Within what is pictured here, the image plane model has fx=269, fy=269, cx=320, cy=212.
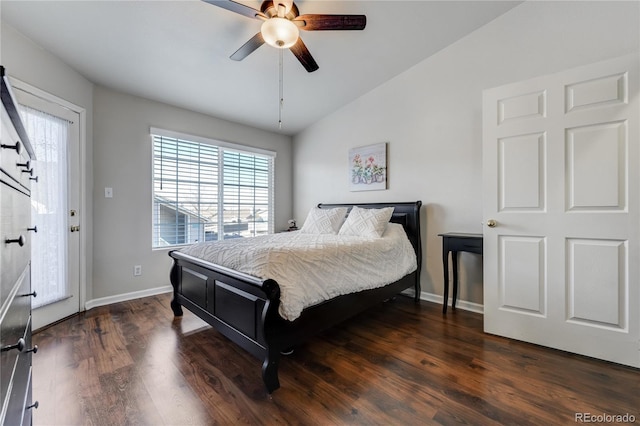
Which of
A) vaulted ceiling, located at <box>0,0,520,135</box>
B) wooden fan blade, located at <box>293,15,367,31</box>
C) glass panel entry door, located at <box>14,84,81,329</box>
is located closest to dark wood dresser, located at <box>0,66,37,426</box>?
wooden fan blade, located at <box>293,15,367,31</box>

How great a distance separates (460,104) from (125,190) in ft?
13.1

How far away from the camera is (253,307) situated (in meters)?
1.70

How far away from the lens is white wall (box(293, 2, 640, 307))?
2.27m

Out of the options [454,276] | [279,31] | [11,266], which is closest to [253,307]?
[11,266]

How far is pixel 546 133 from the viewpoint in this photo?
6.88 ft

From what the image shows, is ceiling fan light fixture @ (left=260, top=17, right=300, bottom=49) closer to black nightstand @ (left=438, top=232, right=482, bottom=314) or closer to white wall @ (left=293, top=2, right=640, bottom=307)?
white wall @ (left=293, top=2, right=640, bottom=307)

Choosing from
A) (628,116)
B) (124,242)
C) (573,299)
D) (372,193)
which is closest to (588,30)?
(628,116)

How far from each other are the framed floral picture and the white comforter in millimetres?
1105

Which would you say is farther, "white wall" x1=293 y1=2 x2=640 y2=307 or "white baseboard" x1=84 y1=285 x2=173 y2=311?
"white baseboard" x1=84 y1=285 x2=173 y2=311

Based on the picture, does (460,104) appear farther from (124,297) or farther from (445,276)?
(124,297)

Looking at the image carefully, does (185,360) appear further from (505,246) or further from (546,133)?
(546,133)

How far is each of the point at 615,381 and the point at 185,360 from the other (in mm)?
2794

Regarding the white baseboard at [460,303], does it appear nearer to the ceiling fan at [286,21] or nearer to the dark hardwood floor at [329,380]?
the dark hardwood floor at [329,380]

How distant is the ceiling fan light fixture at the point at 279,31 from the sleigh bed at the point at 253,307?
1644 mm
